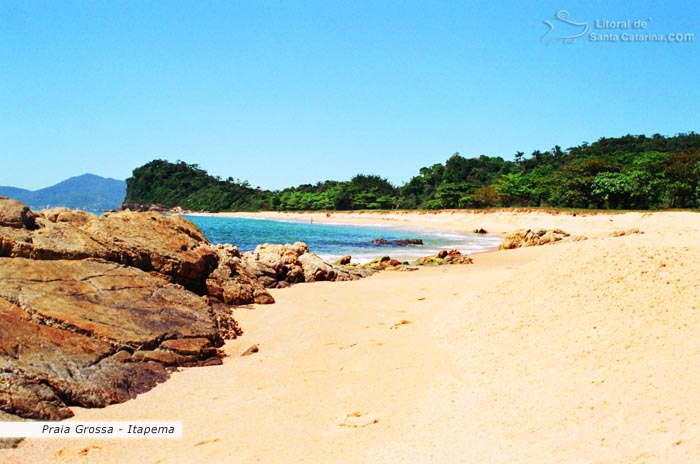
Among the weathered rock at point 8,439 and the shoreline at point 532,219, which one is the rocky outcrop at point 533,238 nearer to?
the shoreline at point 532,219

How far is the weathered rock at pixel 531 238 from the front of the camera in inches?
1000

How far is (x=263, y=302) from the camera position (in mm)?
10344

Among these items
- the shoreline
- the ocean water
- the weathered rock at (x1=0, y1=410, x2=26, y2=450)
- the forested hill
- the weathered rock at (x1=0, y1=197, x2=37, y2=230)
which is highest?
the forested hill

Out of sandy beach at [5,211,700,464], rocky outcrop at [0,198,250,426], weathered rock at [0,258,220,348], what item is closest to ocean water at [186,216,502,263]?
rocky outcrop at [0,198,250,426]

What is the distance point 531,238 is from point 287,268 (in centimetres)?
1636

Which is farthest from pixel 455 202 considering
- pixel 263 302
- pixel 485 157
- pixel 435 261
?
pixel 263 302

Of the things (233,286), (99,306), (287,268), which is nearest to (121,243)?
(99,306)

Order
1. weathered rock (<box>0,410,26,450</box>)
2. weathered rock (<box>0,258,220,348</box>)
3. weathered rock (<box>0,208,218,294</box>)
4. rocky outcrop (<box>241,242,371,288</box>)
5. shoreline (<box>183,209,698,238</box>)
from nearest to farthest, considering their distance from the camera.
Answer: weathered rock (<box>0,410,26,450</box>) → weathered rock (<box>0,258,220,348</box>) → weathered rock (<box>0,208,218,294</box>) → rocky outcrop (<box>241,242,371,288</box>) → shoreline (<box>183,209,698,238</box>)

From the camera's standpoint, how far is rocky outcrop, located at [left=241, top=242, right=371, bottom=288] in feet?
41.1

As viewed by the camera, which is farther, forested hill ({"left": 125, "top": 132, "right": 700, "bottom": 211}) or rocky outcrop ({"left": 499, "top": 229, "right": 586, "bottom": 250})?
forested hill ({"left": 125, "top": 132, "right": 700, "bottom": 211})

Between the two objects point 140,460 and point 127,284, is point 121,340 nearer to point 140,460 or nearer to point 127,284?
point 127,284

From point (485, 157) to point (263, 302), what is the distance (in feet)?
363

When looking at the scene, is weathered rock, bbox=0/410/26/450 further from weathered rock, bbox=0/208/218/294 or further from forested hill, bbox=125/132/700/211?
forested hill, bbox=125/132/700/211

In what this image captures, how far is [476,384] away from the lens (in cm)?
516
